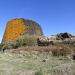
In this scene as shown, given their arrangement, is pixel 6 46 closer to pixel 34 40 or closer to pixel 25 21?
pixel 34 40

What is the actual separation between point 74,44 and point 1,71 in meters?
9.26

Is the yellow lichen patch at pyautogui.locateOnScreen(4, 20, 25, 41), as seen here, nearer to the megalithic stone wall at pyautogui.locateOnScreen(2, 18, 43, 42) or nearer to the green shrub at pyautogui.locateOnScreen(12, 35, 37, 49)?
the megalithic stone wall at pyautogui.locateOnScreen(2, 18, 43, 42)

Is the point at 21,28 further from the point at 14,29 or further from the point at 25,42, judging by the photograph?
the point at 25,42

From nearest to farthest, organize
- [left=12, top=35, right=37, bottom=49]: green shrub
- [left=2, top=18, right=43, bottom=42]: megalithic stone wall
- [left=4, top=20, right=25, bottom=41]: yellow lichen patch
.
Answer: [left=12, top=35, right=37, bottom=49]: green shrub
[left=4, top=20, right=25, bottom=41]: yellow lichen patch
[left=2, top=18, right=43, bottom=42]: megalithic stone wall

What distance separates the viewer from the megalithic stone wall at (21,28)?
3772 centimetres

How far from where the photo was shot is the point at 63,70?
8688 millimetres

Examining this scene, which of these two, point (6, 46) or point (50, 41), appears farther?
point (6, 46)

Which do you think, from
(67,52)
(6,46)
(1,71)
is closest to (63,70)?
(1,71)

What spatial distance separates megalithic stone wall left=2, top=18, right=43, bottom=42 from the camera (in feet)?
124

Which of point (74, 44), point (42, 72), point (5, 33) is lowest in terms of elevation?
point (42, 72)

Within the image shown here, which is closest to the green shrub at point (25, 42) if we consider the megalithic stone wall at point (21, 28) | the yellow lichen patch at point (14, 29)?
the yellow lichen patch at point (14, 29)

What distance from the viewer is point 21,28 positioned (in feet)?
128

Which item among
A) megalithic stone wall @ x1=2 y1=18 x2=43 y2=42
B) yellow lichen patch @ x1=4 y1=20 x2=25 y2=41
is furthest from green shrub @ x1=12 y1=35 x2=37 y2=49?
megalithic stone wall @ x1=2 y1=18 x2=43 y2=42

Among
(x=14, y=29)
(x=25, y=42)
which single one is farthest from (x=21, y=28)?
(x=25, y=42)
